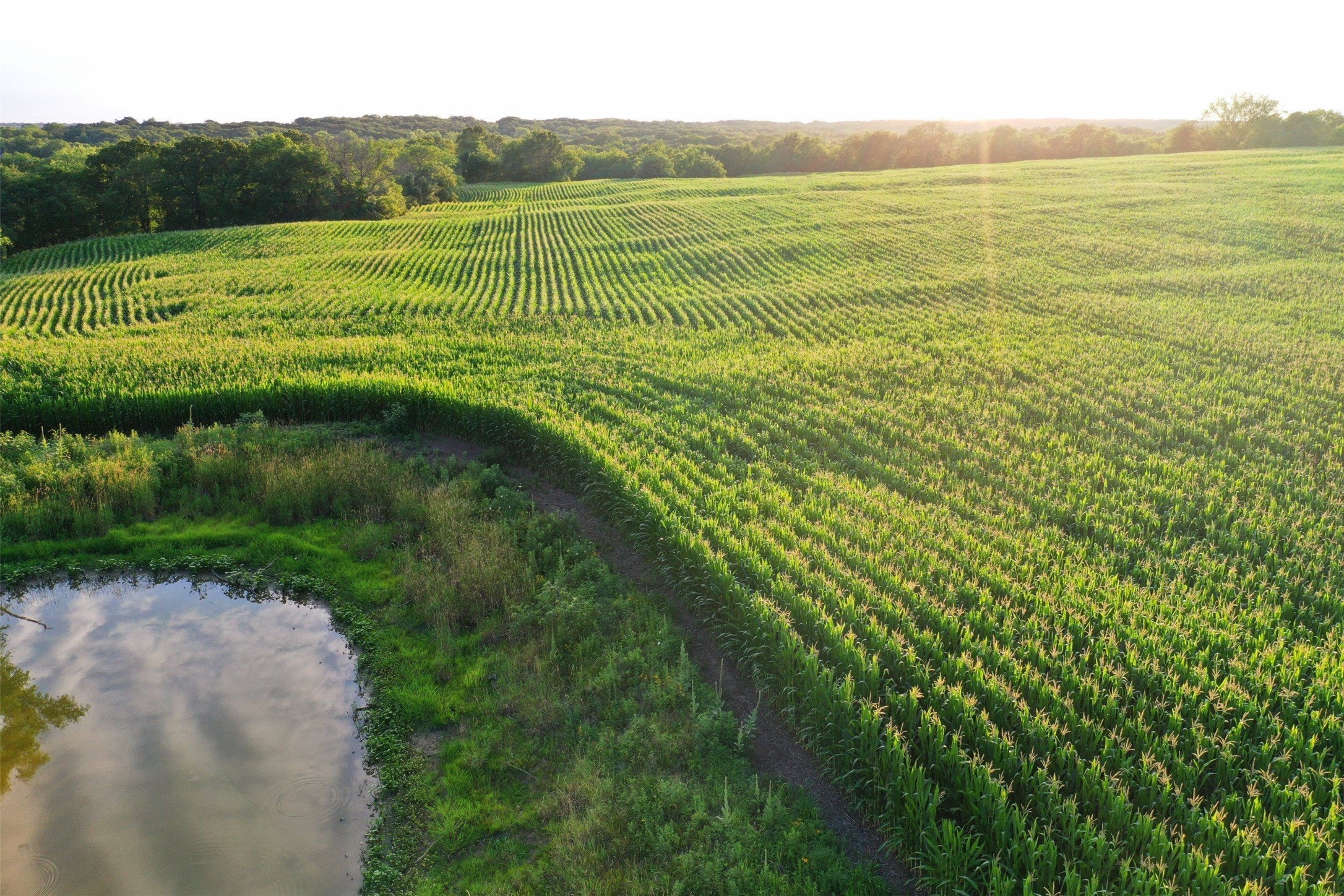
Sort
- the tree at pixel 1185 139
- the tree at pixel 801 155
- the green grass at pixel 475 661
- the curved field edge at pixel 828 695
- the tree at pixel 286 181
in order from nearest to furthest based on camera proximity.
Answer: the curved field edge at pixel 828 695 < the green grass at pixel 475 661 < the tree at pixel 286 181 < the tree at pixel 1185 139 < the tree at pixel 801 155

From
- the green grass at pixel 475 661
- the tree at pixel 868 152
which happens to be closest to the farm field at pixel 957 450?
the green grass at pixel 475 661

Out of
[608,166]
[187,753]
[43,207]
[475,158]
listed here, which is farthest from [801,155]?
[187,753]

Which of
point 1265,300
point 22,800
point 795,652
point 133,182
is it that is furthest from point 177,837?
point 133,182

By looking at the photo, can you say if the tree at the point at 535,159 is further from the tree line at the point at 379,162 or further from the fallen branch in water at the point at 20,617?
the fallen branch in water at the point at 20,617

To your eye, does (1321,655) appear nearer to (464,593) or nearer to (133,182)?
(464,593)

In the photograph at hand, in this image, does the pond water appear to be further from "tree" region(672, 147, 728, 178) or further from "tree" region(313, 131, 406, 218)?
"tree" region(672, 147, 728, 178)

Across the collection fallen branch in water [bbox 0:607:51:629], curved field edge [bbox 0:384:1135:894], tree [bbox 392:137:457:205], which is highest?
tree [bbox 392:137:457:205]

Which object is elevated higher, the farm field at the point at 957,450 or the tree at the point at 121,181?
the tree at the point at 121,181

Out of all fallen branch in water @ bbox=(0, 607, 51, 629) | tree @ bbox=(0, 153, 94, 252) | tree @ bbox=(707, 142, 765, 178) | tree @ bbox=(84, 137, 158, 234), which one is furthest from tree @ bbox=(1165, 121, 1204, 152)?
tree @ bbox=(0, 153, 94, 252)
